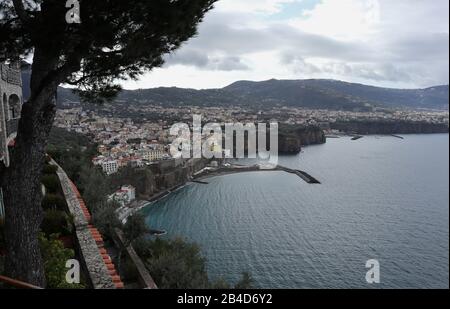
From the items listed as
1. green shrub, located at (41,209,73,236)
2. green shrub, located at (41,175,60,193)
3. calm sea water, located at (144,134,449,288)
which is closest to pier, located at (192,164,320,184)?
calm sea water, located at (144,134,449,288)

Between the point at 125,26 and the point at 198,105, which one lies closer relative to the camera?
the point at 125,26

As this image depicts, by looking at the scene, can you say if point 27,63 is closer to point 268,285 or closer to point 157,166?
point 268,285

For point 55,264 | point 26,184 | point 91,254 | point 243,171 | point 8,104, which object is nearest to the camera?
point 26,184

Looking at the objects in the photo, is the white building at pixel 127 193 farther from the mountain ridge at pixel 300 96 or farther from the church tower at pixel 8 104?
the mountain ridge at pixel 300 96

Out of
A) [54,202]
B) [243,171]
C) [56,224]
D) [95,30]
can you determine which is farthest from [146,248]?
[243,171]

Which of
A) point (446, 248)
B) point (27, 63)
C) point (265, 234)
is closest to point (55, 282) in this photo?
point (27, 63)

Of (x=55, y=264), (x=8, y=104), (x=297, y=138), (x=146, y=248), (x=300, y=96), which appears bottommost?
(x=146, y=248)

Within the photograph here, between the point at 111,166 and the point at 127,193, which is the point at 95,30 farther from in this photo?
the point at 111,166
